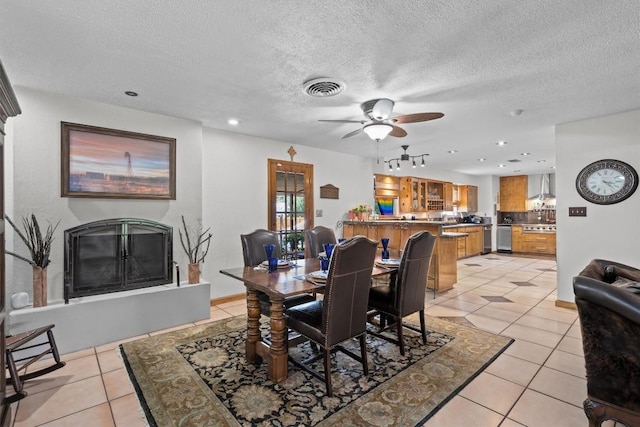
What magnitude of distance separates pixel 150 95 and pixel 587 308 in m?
3.65

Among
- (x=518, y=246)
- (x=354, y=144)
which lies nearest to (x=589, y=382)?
(x=354, y=144)

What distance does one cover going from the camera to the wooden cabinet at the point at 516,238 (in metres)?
8.63

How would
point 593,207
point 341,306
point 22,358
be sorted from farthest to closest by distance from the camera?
point 593,207, point 22,358, point 341,306

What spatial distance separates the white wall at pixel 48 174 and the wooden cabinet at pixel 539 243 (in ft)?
29.9

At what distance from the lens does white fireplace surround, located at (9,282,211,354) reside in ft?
9.07

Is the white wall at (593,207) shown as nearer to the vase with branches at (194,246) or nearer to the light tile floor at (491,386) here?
the light tile floor at (491,386)

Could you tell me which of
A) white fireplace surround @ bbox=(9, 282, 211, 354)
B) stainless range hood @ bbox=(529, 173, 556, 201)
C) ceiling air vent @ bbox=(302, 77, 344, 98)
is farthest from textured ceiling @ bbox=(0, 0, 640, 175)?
stainless range hood @ bbox=(529, 173, 556, 201)

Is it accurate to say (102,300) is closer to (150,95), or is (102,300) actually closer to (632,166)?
(150,95)

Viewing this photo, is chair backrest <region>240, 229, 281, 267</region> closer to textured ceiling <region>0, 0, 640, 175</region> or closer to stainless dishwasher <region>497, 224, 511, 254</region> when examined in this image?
textured ceiling <region>0, 0, 640, 175</region>

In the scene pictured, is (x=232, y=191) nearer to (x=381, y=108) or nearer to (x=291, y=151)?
(x=291, y=151)

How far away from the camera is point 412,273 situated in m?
2.65

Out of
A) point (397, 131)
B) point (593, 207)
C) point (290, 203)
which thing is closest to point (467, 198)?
point (593, 207)

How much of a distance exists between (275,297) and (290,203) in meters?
3.06

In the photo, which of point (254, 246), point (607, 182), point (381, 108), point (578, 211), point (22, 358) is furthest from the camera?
point (578, 211)
